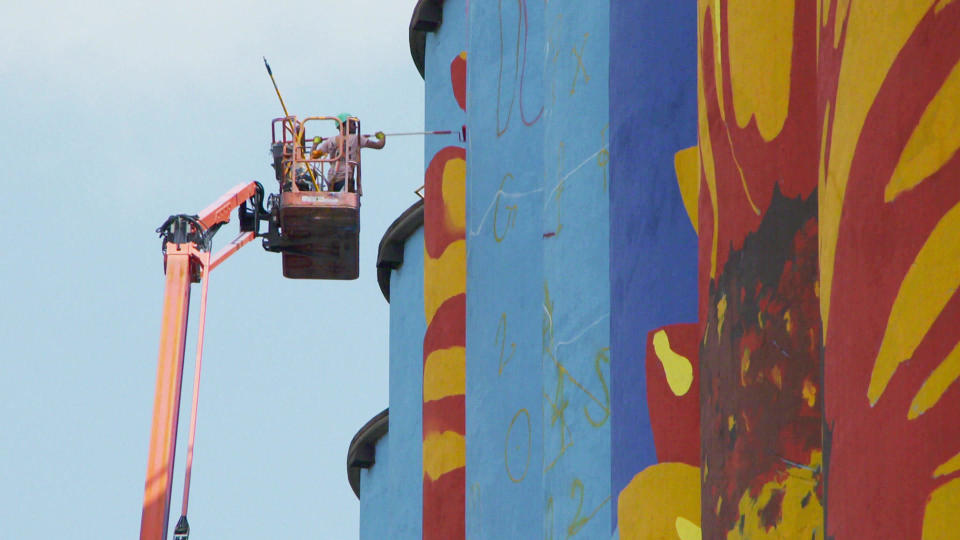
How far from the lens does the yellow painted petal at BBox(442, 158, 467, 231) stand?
86.3 ft

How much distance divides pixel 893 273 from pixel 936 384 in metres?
0.63

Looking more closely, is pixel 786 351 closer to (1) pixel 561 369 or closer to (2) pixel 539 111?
(1) pixel 561 369

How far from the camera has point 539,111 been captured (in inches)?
869

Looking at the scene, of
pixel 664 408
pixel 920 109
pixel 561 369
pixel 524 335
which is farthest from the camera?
pixel 524 335

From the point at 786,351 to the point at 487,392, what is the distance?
11822mm

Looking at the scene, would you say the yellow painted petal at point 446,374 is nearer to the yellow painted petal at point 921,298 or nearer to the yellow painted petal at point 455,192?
the yellow painted petal at point 455,192

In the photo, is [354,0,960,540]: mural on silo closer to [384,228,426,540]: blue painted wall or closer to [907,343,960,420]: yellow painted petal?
[907,343,960,420]: yellow painted petal

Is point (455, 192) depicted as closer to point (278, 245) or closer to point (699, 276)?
point (278, 245)

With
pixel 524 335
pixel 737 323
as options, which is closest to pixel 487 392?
pixel 524 335

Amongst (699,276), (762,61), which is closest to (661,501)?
(699,276)

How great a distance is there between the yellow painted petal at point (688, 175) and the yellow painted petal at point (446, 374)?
10534 millimetres

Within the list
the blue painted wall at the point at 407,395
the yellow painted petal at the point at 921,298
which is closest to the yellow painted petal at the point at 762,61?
the yellow painted petal at the point at 921,298

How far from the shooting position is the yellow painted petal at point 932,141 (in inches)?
323

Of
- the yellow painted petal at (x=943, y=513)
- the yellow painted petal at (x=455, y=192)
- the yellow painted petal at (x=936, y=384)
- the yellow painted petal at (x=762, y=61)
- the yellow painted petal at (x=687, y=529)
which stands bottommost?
the yellow painted petal at (x=943, y=513)
